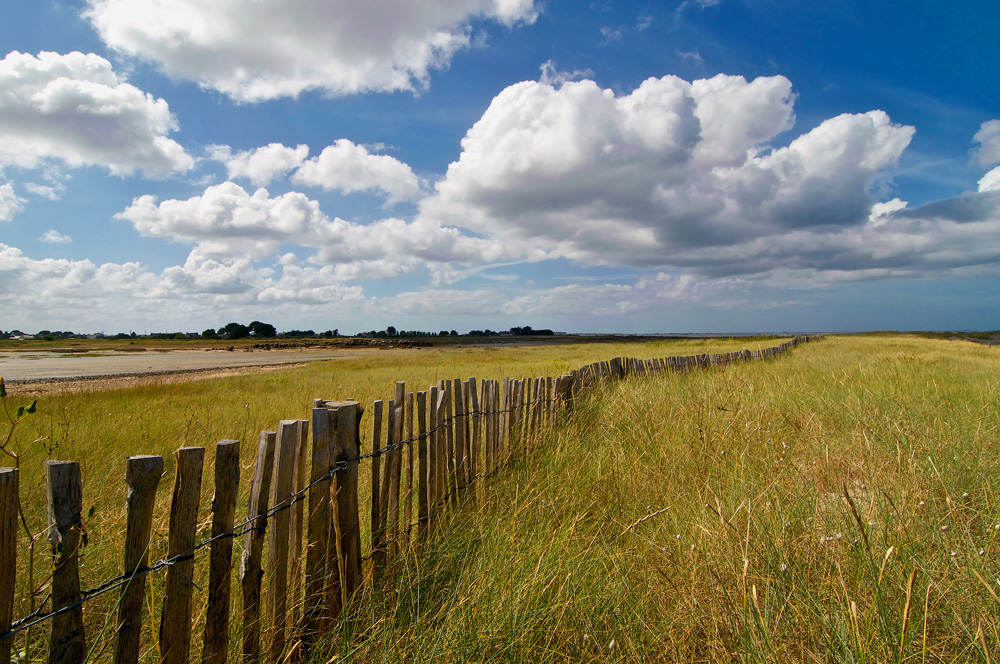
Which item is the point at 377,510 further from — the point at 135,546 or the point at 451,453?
the point at 135,546

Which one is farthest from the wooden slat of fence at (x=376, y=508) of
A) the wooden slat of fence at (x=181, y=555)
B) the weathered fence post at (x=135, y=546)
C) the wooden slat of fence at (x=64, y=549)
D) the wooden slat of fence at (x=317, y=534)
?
the wooden slat of fence at (x=64, y=549)

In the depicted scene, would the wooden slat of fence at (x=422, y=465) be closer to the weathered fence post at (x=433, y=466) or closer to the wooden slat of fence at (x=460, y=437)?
the weathered fence post at (x=433, y=466)

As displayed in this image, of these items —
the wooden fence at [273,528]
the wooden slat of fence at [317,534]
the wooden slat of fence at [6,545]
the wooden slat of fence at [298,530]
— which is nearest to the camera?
the wooden slat of fence at [6,545]

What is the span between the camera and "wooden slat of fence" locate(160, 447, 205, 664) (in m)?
1.55

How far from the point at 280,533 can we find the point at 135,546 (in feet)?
1.90

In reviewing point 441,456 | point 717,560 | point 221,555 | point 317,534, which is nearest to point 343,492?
point 317,534

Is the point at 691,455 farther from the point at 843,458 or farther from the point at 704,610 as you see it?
the point at 704,610

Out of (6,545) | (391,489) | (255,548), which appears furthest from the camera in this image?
(391,489)

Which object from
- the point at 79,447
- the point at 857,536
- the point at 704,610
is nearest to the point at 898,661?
the point at 704,610

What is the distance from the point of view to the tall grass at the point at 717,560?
6.17ft

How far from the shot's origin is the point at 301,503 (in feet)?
6.92

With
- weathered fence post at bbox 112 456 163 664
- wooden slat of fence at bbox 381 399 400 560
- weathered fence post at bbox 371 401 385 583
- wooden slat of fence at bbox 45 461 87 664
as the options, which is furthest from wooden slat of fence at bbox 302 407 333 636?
wooden slat of fence at bbox 45 461 87 664

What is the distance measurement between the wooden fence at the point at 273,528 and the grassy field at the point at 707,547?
0.69ft

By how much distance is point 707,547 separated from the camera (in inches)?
97.2
